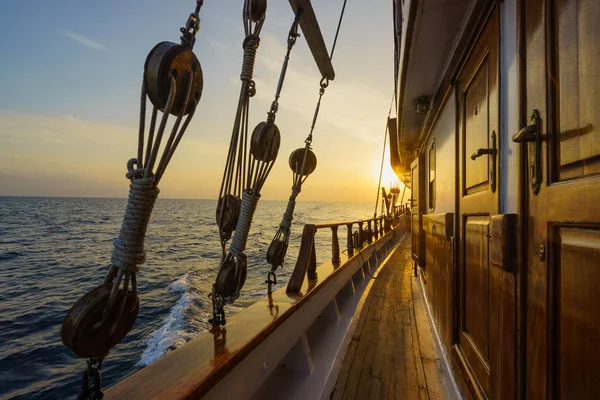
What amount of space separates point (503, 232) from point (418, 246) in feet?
13.8

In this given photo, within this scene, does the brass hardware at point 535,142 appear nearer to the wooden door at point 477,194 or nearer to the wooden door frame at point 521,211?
the wooden door frame at point 521,211

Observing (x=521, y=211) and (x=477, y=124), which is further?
(x=477, y=124)

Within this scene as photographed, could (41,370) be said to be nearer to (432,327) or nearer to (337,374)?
(337,374)

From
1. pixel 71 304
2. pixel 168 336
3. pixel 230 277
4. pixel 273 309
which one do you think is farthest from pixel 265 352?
pixel 71 304

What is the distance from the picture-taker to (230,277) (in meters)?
1.55

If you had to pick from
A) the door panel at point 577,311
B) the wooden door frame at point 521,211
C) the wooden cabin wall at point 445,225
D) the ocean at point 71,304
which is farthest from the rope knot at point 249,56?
the ocean at point 71,304

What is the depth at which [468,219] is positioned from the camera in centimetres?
198

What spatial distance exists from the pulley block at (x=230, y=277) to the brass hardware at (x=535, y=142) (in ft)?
3.77

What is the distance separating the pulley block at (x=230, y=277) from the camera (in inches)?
60.7

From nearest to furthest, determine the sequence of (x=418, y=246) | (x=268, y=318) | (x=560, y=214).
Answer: (x=560, y=214), (x=268, y=318), (x=418, y=246)

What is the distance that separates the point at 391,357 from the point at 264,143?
1.90 meters

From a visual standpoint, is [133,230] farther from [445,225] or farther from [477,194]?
[445,225]

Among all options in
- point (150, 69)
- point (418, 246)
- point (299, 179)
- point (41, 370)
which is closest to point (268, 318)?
point (299, 179)

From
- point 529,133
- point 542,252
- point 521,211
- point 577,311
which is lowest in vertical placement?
point 577,311
